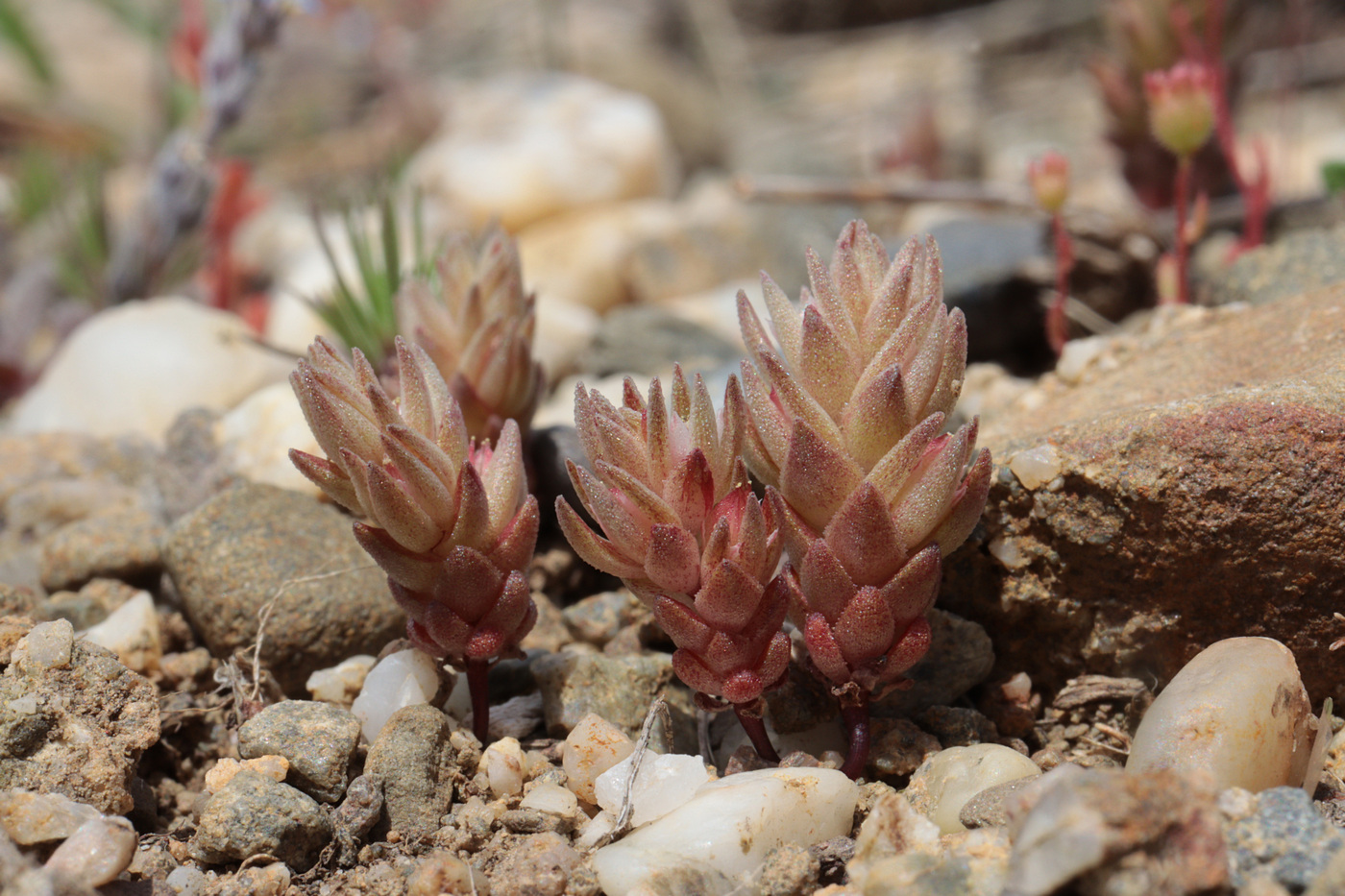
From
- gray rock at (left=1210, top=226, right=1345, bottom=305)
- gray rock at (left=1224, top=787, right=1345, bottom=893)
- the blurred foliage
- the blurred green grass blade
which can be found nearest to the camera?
gray rock at (left=1224, top=787, right=1345, bottom=893)

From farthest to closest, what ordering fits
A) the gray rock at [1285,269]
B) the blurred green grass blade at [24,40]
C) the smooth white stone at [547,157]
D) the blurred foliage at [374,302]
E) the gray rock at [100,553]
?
1. the smooth white stone at [547,157]
2. the blurred green grass blade at [24,40]
3. the blurred foliage at [374,302]
4. the gray rock at [1285,269]
5. the gray rock at [100,553]

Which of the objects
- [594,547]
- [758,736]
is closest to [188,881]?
[594,547]

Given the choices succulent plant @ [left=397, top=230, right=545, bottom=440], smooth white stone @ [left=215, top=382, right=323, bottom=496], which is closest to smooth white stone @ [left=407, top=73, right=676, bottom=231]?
smooth white stone @ [left=215, top=382, right=323, bottom=496]

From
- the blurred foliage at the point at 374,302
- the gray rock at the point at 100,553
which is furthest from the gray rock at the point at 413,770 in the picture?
the blurred foliage at the point at 374,302

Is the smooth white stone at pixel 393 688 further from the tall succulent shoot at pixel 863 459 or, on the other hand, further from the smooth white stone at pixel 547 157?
the smooth white stone at pixel 547 157

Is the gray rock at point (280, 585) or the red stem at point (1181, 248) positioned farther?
the red stem at point (1181, 248)

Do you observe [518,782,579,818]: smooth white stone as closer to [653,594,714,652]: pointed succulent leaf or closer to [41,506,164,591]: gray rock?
[653,594,714,652]: pointed succulent leaf

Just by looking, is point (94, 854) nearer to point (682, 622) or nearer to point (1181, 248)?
point (682, 622)
